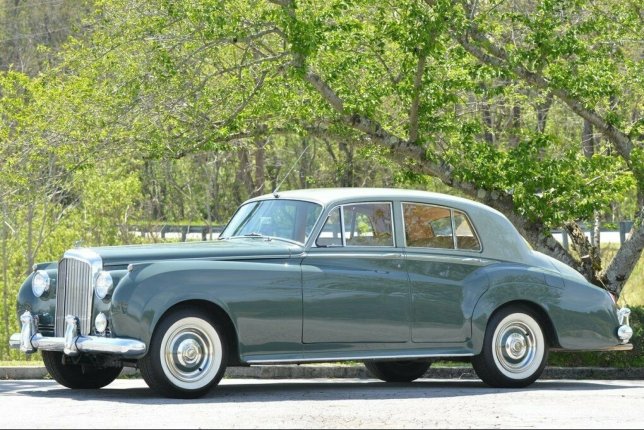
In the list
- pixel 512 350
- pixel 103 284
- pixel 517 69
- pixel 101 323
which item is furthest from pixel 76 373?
pixel 517 69

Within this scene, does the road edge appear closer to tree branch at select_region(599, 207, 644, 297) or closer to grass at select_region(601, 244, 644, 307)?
tree branch at select_region(599, 207, 644, 297)

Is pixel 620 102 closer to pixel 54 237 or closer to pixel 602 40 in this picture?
pixel 602 40

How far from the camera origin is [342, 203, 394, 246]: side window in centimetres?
→ 1102

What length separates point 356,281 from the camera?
10812mm

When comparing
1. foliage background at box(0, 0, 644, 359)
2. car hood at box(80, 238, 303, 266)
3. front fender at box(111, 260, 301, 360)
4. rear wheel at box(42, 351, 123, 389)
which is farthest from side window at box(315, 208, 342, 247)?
foliage background at box(0, 0, 644, 359)

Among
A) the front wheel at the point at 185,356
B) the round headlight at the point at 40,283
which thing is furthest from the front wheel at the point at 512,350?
the round headlight at the point at 40,283

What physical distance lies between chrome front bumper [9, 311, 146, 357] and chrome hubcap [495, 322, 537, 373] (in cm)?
357

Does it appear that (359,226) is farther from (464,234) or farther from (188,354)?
(188,354)

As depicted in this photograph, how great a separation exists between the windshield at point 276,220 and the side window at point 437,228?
0.95 meters

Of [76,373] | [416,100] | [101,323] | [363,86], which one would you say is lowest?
[76,373]

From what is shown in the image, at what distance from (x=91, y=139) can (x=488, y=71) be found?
5.53 m

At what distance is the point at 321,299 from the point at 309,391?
1.04 meters

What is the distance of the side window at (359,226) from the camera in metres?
Result: 10.9

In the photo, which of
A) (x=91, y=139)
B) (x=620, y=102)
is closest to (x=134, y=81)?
(x=91, y=139)
